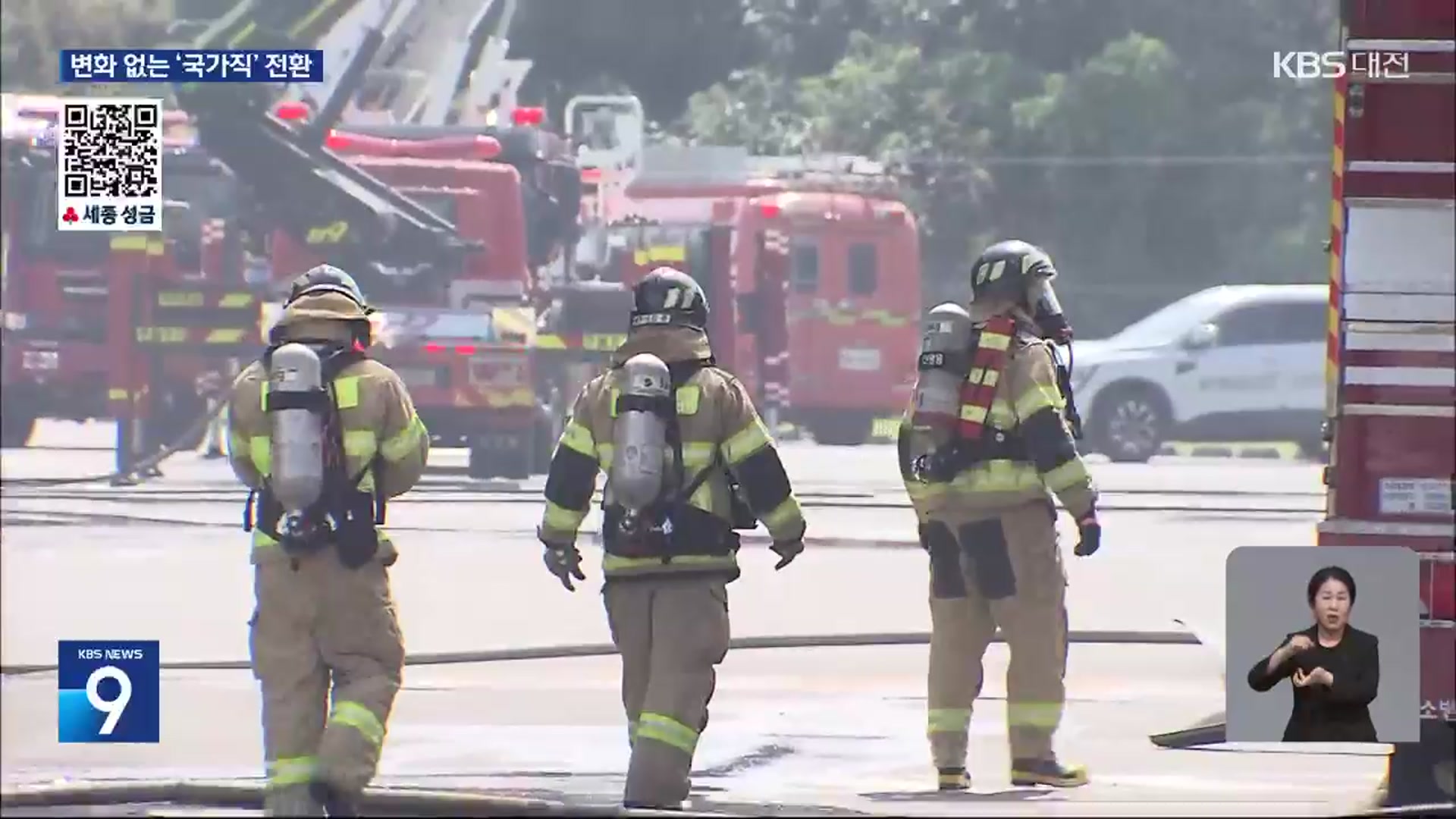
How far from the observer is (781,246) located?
8492 millimetres

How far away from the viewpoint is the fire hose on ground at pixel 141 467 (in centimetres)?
824

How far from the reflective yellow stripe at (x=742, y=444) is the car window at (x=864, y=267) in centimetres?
60

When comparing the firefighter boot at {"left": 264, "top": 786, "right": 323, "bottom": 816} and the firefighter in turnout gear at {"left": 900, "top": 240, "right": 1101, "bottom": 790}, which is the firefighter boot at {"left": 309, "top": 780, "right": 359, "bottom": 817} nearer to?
the firefighter boot at {"left": 264, "top": 786, "right": 323, "bottom": 816}

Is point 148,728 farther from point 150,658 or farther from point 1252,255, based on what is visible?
point 1252,255

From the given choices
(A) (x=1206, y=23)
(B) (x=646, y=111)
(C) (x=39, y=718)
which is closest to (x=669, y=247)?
(B) (x=646, y=111)

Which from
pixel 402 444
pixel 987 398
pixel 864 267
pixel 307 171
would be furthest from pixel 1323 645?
pixel 307 171

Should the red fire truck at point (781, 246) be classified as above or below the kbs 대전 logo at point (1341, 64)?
below

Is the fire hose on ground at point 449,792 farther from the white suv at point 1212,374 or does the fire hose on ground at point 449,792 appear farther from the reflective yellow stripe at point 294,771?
the white suv at point 1212,374

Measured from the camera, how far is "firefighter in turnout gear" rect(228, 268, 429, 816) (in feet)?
25.4

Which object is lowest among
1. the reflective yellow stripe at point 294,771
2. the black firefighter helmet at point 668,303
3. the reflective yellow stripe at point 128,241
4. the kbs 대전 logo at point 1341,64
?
the reflective yellow stripe at point 294,771

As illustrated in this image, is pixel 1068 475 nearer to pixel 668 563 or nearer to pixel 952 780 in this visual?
pixel 952 780

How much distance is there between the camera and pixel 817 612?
26.8 feet

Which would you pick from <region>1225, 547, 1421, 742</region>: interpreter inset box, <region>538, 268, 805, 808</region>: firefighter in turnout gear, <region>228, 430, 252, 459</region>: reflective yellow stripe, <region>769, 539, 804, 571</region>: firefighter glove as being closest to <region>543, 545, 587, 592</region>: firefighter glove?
<region>538, 268, 805, 808</region>: firefighter in turnout gear

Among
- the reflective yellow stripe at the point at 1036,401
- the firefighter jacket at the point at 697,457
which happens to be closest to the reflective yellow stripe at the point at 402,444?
the firefighter jacket at the point at 697,457
